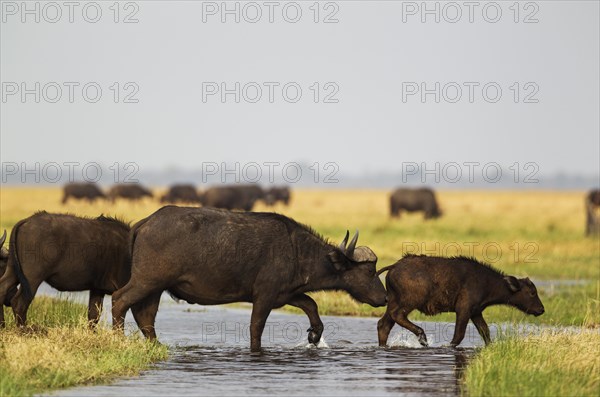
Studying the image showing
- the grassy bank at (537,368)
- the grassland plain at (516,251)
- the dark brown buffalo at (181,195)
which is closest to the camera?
the grassy bank at (537,368)

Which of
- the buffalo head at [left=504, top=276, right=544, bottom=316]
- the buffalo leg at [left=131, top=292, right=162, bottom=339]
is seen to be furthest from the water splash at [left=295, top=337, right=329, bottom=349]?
the buffalo head at [left=504, top=276, right=544, bottom=316]

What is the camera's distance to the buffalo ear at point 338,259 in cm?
1702

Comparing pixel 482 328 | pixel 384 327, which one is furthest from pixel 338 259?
pixel 482 328

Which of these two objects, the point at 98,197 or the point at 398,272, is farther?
the point at 98,197

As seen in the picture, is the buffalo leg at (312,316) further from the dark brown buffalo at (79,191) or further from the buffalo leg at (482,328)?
the dark brown buffalo at (79,191)

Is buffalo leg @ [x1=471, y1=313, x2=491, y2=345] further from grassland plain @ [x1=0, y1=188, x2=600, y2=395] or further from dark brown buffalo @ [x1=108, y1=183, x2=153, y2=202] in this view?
dark brown buffalo @ [x1=108, y1=183, x2=153, y2=202]

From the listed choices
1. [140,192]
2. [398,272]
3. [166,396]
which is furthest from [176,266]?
[140,192]

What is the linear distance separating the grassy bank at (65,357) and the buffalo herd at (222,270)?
2.57 feet

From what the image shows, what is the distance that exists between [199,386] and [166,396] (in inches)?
30.7

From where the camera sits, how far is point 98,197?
8838cm

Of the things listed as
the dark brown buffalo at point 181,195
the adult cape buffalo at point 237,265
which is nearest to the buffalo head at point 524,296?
the adult cape buffalo at point 237,265

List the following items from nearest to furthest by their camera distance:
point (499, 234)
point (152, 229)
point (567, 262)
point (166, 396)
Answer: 1. point (166, 396)
2. point (152, 229)
3. point (567, 262)
4. point (499, 234)

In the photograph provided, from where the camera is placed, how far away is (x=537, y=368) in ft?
43.0

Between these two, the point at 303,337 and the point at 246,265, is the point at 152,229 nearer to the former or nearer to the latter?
the point at 246,265
